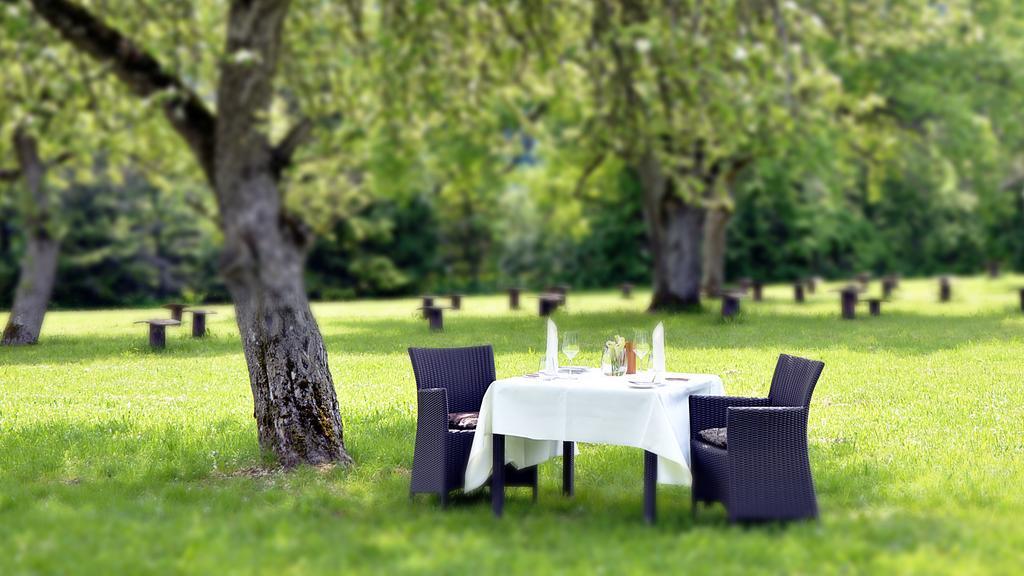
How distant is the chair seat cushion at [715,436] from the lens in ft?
21.7

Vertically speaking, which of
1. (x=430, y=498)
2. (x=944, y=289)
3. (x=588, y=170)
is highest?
(x=588, y=170)

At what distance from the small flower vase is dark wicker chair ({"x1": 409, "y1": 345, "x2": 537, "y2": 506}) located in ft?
3.11

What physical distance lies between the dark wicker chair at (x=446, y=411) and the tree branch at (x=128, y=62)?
2515 millimetres

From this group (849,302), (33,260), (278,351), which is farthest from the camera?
(849,302)

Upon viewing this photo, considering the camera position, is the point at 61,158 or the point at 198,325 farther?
the point at 61,158

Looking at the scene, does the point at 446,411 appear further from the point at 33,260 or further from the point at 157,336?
the point at 33,260

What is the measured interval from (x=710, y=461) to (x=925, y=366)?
8543 mm

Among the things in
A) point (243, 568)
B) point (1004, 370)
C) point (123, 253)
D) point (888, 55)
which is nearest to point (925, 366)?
point (1004, 370)

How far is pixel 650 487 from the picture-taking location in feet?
21.5

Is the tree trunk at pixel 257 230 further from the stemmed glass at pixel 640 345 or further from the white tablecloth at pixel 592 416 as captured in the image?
the stemmed glass at pixel 640 345

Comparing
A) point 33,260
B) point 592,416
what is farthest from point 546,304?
point 592,416

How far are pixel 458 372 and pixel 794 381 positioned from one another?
2.44 metres

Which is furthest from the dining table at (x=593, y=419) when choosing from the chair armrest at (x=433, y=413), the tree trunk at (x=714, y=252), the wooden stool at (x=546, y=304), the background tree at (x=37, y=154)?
the tree trunk at (x=714, y=252)

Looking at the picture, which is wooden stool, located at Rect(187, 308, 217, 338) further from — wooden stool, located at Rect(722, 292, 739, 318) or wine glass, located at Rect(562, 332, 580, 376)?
wine glass, located at Rect(562, 332, 580, 376)
